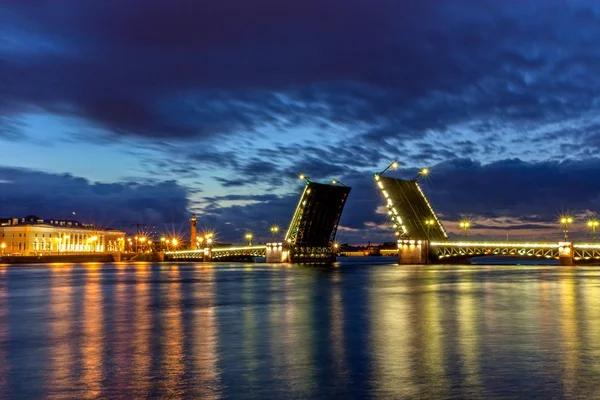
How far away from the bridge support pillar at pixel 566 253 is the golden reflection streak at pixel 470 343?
2752 inches

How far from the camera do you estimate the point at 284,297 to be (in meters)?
31.5

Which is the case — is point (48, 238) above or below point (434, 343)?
above

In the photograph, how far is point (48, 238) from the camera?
520 ft

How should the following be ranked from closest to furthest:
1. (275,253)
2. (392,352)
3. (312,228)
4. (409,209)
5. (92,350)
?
(392,352), (92,350), (409,209), (312,228), (275,253)

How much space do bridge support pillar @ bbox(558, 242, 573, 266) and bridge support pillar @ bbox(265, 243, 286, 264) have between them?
42588mm

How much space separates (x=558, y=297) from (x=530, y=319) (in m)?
10.4

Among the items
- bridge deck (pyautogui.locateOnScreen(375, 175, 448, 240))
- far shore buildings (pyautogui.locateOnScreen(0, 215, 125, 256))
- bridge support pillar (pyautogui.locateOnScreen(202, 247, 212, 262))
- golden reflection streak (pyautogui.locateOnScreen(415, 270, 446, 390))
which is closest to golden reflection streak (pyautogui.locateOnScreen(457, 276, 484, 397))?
golden reflection streak (pyautogui.locateOnScreen(415, 270, 446, 390))

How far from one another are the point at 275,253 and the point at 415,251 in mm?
28590

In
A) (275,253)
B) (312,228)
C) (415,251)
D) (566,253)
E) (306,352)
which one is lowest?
(306,352)

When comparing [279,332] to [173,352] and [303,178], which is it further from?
[303,178]

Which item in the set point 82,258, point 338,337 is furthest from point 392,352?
point 82,258

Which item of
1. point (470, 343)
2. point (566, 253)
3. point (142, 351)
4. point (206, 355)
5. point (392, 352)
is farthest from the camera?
point (566, 253)

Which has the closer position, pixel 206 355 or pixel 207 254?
pixel 206 355

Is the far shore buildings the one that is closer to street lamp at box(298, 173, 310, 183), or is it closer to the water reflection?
street lamp at box(298, 173, 310, 183)
